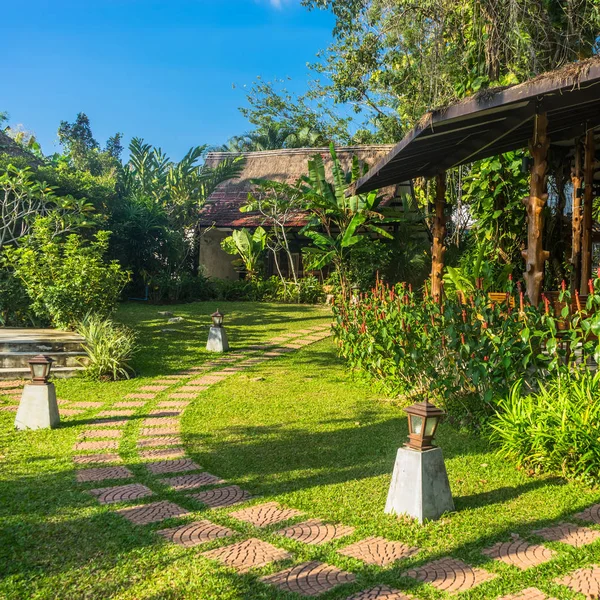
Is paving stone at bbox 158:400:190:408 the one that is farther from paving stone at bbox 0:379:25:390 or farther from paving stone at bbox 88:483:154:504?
paving stone at bbox 88:483:154:504

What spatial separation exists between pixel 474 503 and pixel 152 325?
9.69 m

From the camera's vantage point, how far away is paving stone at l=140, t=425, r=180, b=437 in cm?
630

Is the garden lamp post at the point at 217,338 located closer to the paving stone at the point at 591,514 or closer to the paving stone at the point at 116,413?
the paving stone at the point at 116,413

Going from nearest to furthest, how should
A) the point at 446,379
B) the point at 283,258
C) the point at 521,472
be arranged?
the point at 521,472 < the point at 446,379 < the point at 283,258

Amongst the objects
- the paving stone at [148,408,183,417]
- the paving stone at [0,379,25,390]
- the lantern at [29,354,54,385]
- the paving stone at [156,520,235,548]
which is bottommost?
the paving stone at [156,520,235,548]

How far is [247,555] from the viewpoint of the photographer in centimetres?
361

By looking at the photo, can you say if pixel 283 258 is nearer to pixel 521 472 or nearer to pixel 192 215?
pixel 192 215

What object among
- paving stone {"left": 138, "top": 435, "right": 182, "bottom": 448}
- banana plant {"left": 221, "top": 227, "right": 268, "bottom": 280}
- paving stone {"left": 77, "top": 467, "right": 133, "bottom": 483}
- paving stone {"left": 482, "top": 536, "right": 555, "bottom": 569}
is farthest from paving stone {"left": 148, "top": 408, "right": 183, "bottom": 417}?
banana plant {"left": 221, "top": 227, "right": 268, "bottom": 280}

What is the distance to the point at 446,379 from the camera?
6.27 meters

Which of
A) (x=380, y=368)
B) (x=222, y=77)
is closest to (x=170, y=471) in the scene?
(x=380, y=368)

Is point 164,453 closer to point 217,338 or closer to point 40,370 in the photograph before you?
point 40,370

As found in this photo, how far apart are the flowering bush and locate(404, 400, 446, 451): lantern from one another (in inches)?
58.4

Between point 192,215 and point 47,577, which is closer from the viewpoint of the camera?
point 47,577

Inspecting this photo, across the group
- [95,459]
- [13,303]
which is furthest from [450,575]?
[13,303]
